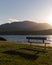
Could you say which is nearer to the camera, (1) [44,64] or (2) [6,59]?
(1) [44,64]

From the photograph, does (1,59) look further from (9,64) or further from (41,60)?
(41,60)

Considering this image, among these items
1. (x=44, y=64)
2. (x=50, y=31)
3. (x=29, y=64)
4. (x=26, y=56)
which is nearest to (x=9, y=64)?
(x=29, y=64)

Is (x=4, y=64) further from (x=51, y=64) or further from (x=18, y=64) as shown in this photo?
(x=51, y=64)

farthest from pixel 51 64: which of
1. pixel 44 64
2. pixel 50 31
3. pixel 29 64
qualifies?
pixel 50 31

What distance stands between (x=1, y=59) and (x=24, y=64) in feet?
6.18

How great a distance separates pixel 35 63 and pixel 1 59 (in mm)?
2218

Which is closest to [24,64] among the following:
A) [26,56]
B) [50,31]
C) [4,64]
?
[4,64]

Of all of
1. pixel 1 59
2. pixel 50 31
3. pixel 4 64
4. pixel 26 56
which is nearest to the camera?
pixel 4 64

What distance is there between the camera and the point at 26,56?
1587 centimetres

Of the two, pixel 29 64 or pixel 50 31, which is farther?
pixel 50 31

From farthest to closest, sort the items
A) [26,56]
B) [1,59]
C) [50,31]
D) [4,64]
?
[50,31] → [26,56] → [1,59] → [4,64]

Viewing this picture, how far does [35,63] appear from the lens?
13.4m

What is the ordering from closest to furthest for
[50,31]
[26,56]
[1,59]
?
[1,59] < [26,56] < [50,31]

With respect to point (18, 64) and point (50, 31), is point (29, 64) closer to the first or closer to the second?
point (18, 64)
